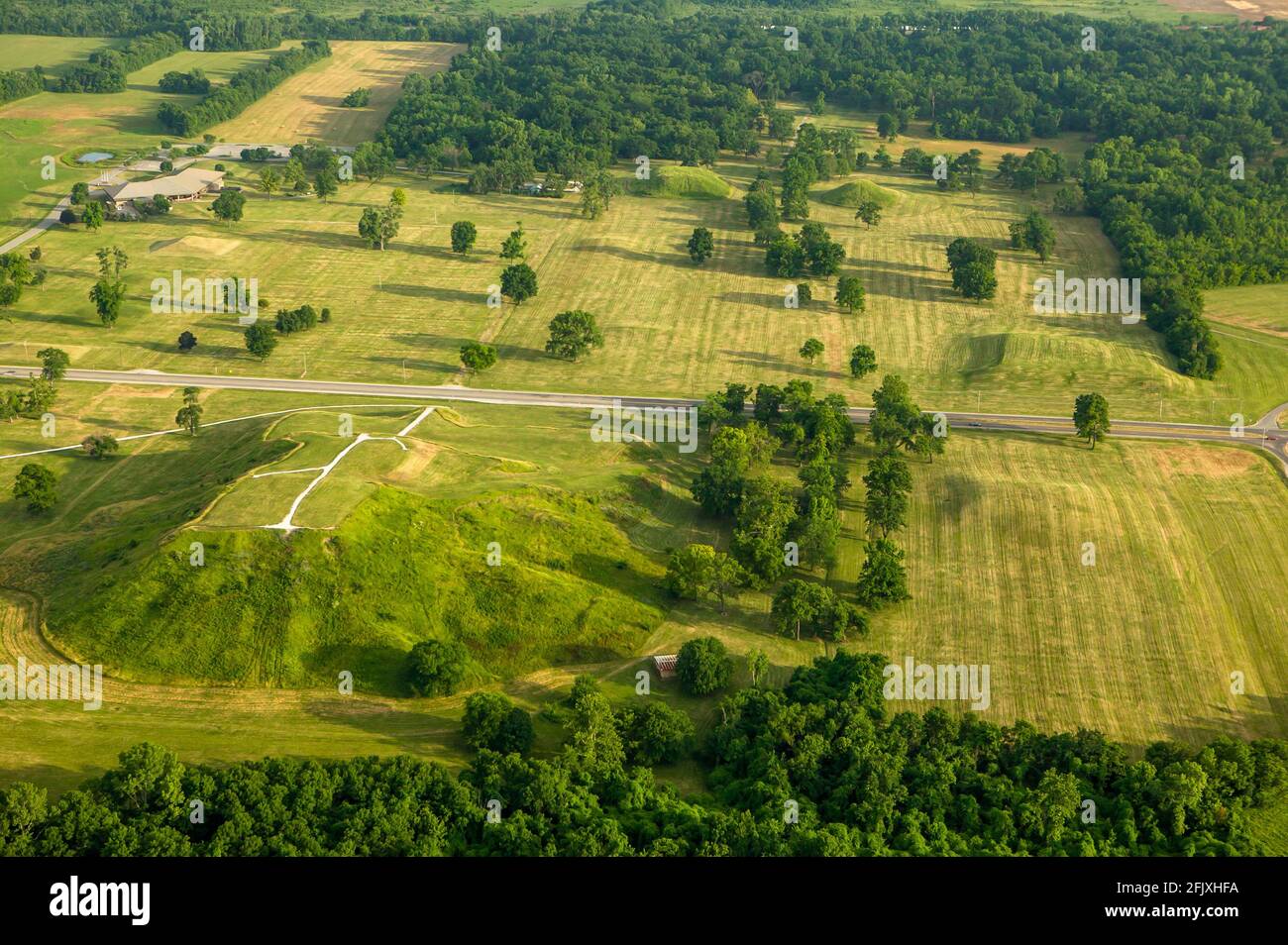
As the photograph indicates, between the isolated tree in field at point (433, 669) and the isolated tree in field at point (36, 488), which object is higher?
the isolated tree in field at point (36, 488)

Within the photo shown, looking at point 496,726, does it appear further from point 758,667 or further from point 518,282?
point 518,282

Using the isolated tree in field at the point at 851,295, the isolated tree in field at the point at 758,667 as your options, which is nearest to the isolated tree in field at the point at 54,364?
the isolated tree in field at the point at 758,667

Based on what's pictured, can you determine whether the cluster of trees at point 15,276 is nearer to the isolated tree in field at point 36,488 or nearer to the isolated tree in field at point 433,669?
the isolated tree in field at point 36,488

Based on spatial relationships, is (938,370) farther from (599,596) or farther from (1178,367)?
(599,596)

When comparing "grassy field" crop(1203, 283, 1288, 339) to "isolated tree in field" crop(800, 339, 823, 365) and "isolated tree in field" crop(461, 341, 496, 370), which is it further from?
"isolated tree in field" crop(461, 341, 496, 370)

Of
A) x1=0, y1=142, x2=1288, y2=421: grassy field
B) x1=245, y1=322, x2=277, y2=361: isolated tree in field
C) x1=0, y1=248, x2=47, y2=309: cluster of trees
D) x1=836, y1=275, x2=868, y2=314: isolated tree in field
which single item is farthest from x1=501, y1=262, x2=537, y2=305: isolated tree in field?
x1=0, y1=248, x2=47, y2=309: cluster of trees

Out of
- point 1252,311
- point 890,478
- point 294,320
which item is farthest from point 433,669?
point 1252,311
